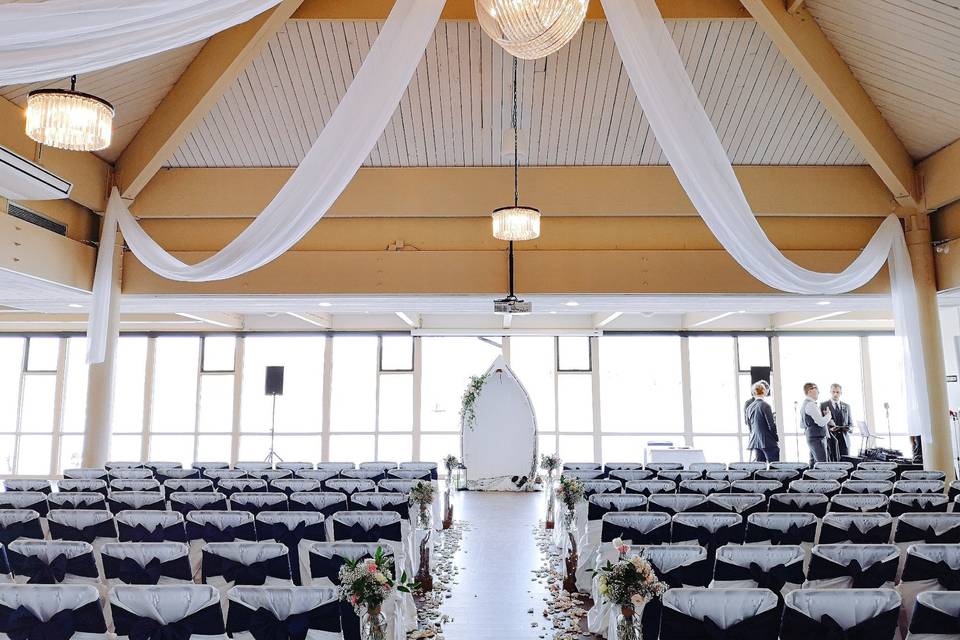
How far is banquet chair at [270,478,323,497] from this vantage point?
6301 millimetres

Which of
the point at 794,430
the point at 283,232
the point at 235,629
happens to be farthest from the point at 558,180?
the point at 794,430

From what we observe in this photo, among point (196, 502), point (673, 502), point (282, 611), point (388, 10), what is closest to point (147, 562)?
point (282, 611)

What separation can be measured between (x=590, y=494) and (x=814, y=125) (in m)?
5.81

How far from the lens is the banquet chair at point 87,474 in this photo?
24.5 ft

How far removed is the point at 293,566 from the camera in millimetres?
4480

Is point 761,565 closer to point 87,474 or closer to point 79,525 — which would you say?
point 79,525

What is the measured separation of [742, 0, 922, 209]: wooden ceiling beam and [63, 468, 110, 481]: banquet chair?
8716 mm

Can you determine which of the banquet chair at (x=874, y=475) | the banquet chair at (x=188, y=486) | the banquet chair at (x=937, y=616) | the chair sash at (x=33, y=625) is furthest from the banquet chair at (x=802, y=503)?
the banquet chair at (x=188, y=486)

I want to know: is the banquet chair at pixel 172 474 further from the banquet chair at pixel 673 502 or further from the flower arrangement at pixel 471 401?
the banquet chair at pixel 673 502

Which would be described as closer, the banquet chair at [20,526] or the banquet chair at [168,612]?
the banquet chair at [168,612]

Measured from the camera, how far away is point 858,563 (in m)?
3.81

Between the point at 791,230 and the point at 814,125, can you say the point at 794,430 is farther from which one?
the point at 814,125

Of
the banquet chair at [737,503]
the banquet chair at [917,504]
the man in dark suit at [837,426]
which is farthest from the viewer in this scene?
the man in dark suit at [837,426]

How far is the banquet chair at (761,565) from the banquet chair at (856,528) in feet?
2.96
